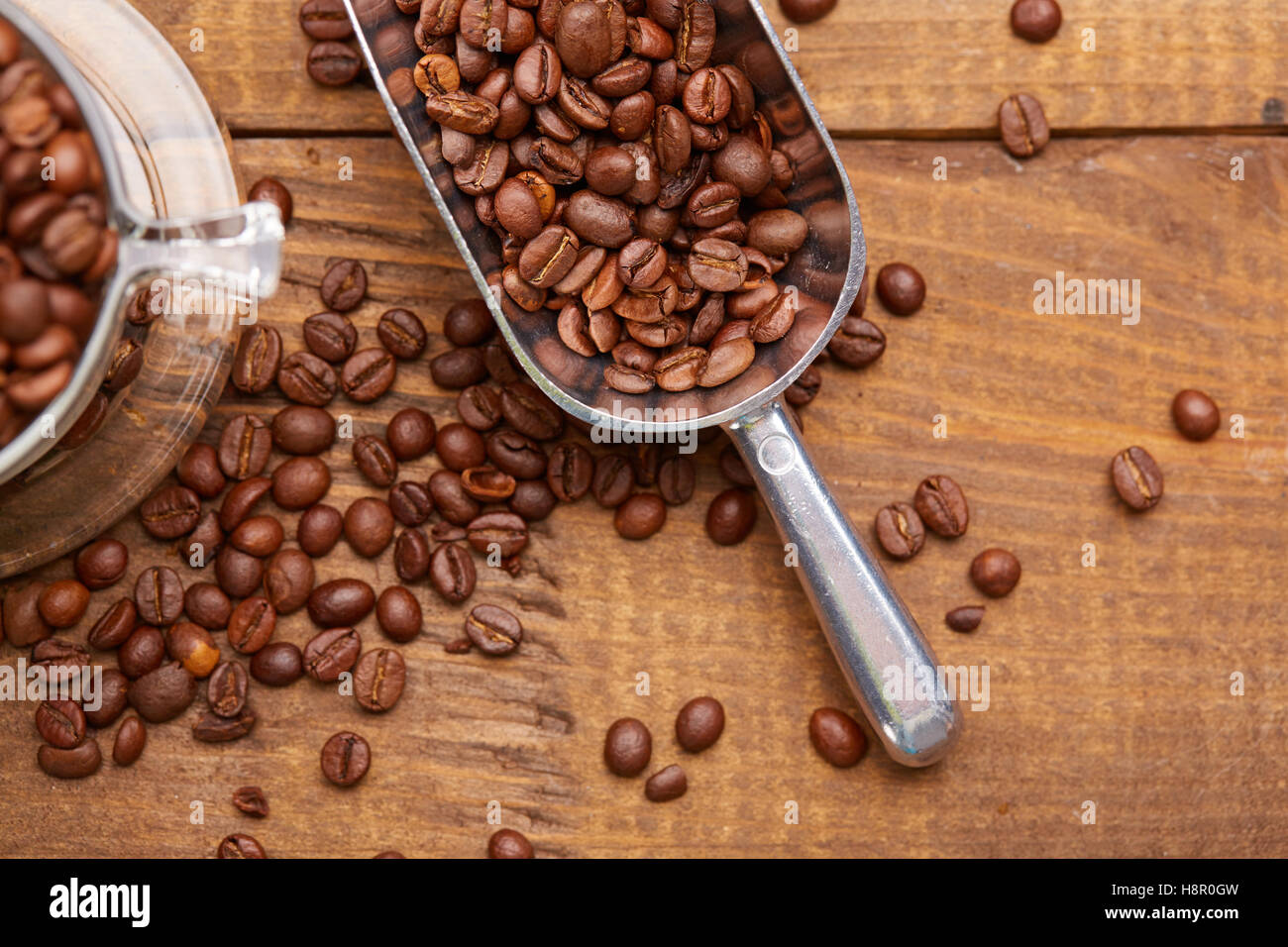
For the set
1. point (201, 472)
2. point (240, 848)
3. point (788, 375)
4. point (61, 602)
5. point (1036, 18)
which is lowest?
point (240, 848)

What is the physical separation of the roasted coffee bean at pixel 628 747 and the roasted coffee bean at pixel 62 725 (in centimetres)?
64

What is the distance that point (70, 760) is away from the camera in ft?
4.15

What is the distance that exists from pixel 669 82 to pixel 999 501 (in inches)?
26.3

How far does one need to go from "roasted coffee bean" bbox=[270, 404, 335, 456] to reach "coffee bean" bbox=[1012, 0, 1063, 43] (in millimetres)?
Result: 1028

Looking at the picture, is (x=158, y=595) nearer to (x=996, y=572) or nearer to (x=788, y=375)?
(x=788, y=375)

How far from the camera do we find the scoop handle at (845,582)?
119 cm

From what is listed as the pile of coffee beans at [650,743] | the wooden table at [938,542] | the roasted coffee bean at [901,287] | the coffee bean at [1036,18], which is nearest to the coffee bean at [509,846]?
the wooden table at [938,542]

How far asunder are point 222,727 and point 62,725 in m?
0.19

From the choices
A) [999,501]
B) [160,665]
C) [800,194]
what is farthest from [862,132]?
[160,665]

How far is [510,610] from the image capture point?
133 cm

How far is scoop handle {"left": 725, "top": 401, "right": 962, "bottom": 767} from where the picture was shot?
1.19 m

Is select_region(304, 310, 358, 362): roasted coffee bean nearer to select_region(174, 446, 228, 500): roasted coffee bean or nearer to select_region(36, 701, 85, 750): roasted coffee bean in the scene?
select_region(174, 446, 228, 500): roasted coffee bean

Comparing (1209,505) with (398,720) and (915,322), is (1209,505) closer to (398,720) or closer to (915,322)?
(915,322)

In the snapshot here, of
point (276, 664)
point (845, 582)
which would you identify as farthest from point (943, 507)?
point (276, 664)
